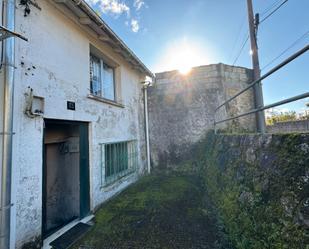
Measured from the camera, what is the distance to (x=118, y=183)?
17.2 ft

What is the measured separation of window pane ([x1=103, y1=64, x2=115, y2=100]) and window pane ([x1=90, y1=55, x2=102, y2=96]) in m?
0.29

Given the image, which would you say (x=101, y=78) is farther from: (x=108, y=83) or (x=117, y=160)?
(x=117, y=160)

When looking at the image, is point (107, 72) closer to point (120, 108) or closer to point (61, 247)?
point (120, 108)

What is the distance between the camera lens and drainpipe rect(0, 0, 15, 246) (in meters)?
2.11

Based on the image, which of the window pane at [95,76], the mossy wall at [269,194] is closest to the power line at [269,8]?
the mossy wall at [269,194]

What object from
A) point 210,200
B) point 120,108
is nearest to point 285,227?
point 210,200

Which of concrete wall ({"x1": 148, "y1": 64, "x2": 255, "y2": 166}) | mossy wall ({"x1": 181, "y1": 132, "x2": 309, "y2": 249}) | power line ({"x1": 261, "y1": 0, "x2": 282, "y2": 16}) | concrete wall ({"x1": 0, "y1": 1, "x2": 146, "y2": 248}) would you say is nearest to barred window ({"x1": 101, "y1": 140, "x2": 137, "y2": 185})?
concrete wall ({"x1": 0, "y1": 1, "x2": 146, "y2": 248})

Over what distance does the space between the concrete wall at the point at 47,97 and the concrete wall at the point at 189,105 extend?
2.81 metres

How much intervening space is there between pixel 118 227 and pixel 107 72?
440 cm

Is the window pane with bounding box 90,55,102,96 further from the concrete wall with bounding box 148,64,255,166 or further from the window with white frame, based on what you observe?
the concrete wall with bounding box 148,64,255,166

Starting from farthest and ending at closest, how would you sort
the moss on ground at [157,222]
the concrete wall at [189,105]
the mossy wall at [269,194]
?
the concrete wall at [189,105] → the moss on ground at [157,222] → the mossy wall at [269,194]

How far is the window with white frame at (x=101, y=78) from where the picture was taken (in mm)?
4686

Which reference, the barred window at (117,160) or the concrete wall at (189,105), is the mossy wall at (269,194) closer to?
the barred window at (117,160)

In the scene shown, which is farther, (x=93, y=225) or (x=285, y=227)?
(x=93, y=225)
